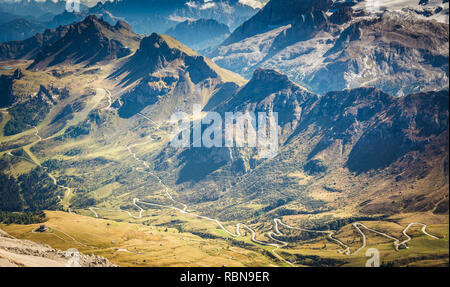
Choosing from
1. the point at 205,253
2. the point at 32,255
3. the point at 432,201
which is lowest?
the point at 205,253

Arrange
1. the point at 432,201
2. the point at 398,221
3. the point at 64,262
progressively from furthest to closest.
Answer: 1. the point at 398,221
2. the point at 432,201
3. the point at 64,262
